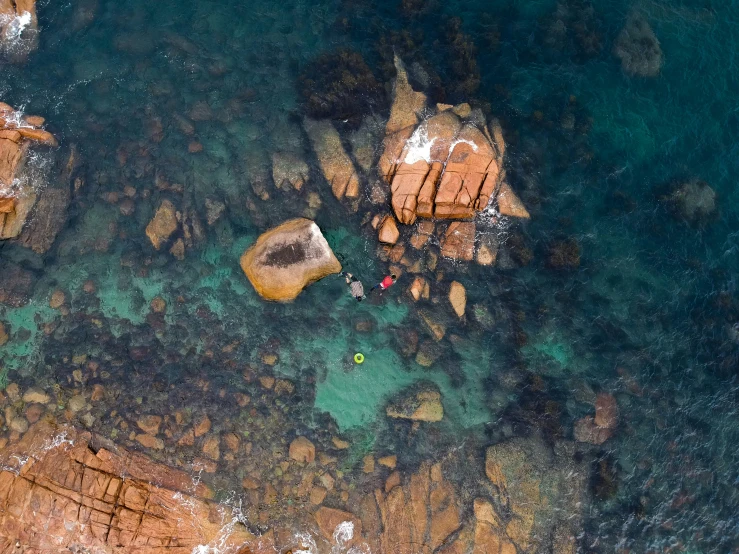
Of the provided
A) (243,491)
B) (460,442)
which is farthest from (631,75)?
(243,491)

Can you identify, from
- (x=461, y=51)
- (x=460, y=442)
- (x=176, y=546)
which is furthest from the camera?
(x=461, y=51)

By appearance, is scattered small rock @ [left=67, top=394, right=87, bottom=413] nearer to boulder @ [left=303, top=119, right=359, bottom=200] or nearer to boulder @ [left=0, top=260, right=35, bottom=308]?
boulder @ [left=0, top=260, right=35, bottom=308]

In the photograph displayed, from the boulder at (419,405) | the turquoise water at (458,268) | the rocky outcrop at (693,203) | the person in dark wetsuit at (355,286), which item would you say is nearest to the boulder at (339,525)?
the turquoise water at (458,268)

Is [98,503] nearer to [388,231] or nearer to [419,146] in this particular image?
[388,231]

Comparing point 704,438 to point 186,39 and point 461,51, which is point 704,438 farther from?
point 186,39

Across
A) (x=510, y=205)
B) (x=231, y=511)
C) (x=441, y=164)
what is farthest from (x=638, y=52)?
(x=231, y=511)
